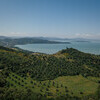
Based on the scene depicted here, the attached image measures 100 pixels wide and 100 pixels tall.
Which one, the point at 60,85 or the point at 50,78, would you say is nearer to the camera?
the point at 60,85

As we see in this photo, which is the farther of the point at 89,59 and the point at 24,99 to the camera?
the point at 89,59

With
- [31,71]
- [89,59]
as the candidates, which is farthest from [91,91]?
[89,59]

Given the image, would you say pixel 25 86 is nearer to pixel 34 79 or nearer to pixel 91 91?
pixel 34 79

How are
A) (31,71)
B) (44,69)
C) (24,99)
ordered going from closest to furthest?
1. (24,99)
2. (31,71)
3. (44,69)

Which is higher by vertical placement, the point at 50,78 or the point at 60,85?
the point at 50,78

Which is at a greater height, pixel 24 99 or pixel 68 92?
pixel 24 99

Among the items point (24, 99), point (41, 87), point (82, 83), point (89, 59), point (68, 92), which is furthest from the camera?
point (89, 59)

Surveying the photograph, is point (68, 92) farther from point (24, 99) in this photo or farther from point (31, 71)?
point (31, 71)
